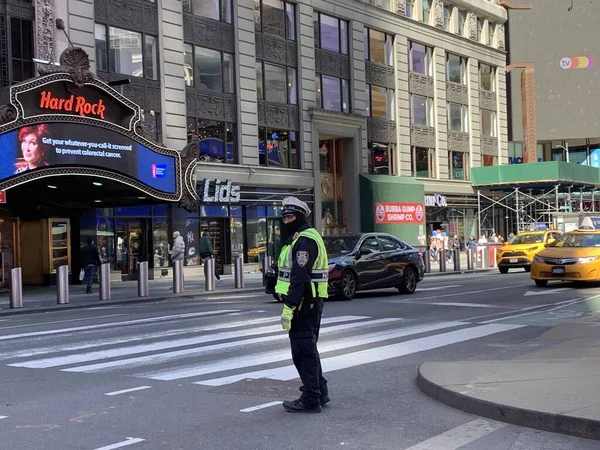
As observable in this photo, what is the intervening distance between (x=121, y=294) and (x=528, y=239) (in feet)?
52.9

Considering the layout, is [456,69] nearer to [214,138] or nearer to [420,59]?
[420,59]

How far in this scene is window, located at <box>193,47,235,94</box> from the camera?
30525 millimetres

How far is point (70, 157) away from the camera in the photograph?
67.5 feet

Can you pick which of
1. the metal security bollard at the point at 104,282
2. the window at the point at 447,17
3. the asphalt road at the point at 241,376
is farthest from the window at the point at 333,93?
the asphalt road at the point at 241,376

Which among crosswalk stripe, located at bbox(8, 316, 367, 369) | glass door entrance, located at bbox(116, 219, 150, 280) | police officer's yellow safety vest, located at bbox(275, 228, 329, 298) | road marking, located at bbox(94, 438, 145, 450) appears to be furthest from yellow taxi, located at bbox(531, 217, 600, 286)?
road marking, located at bbox(94, 438, 145, 450)

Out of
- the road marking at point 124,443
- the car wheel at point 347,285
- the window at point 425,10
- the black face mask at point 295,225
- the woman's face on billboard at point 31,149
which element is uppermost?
the window at point 425,10

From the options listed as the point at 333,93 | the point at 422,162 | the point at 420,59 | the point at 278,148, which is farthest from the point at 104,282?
the point at 420,59

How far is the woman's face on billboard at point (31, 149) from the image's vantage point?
64.5ft

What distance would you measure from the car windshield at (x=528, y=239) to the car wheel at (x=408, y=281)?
37.1ft

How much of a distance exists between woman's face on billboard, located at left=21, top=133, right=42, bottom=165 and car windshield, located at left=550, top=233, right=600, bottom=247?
14.0m

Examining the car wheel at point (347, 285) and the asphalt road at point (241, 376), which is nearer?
the asphalt road at point (241, 376)

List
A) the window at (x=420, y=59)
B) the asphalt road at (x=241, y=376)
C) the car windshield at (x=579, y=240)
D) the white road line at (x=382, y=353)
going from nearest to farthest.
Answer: the asphalt road at (x=241, y=376) → the white road line at (x=382, y=353) → the car windshield at (x=579, y=240) → the window at (x=420, y=59)

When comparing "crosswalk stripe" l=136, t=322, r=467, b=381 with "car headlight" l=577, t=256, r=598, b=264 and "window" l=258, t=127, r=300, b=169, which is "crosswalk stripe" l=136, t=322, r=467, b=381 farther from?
"window" l=258, t=127, r=300, b=169

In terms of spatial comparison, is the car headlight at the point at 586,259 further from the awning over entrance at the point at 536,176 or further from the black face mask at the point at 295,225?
the awning over entrance at the point at 536,176
